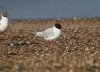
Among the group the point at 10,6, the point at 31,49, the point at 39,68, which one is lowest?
the point at 10,6

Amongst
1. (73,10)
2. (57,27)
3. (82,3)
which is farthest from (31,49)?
(82,3)

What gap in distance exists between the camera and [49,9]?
42406 millimetres

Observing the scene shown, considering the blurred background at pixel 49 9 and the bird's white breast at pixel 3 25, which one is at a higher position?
the bird's white breast at pixel 3 25

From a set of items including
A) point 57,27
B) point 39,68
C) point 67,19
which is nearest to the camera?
point 39,68

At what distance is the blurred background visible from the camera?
38250 mm

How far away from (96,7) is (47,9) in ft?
12.9

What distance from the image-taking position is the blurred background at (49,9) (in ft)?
125

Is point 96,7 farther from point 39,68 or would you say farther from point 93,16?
point 39,68

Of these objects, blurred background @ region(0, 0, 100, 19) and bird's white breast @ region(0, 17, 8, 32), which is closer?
bird's white breast @ region(0, 17, 8, 32)

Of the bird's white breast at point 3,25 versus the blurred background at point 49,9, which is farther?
the blurred background at point 49,9

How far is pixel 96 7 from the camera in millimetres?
41938

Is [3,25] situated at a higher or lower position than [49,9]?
higher

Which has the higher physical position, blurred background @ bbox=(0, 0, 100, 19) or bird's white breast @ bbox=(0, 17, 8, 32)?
bird's white breast @ bbox=(0, 17, 8, 32)

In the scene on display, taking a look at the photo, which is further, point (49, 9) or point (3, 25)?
point (49, 9)
